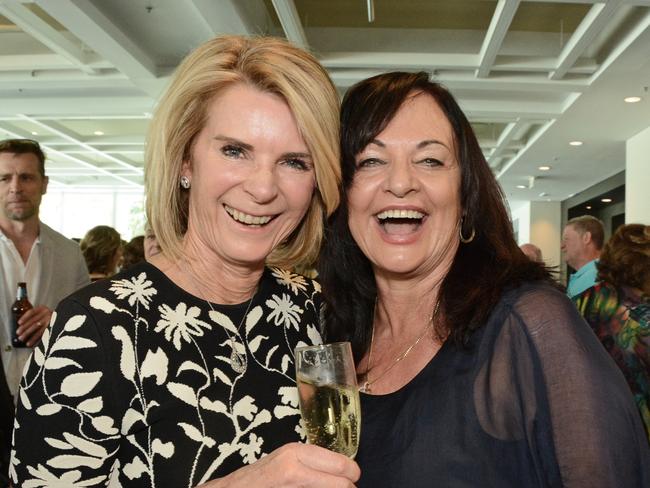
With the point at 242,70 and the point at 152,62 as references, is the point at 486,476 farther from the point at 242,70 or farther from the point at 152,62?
the point at 152,62

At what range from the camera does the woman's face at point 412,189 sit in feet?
5.51

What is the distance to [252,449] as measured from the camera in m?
1.44

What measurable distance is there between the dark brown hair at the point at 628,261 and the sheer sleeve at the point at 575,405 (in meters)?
2.46

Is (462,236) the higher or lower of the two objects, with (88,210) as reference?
lower

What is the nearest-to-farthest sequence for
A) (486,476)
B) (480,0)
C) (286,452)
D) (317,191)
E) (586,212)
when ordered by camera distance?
(286,452) → (486,476) → (317,191) → (480,0) → (586,212)

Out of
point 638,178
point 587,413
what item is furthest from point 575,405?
point 638,178

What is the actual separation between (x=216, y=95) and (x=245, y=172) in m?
0.20

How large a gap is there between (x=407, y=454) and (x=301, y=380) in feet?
1.34

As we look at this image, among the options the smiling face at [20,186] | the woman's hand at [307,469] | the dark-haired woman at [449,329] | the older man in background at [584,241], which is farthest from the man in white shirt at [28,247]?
the older man in background at [584,241]

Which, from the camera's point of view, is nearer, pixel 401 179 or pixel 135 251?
pixel 401 179

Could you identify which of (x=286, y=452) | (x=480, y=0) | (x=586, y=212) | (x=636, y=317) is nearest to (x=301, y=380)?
(x=286, y=452)

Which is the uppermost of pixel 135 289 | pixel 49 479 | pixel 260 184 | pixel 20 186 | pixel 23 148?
pixel 23 148

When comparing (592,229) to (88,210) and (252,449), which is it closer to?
(252,449)

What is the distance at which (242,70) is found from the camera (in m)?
1.58
